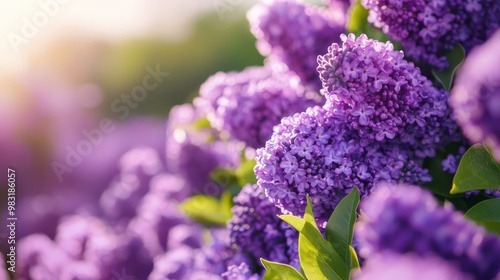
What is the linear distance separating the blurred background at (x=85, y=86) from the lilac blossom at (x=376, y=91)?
913 mm

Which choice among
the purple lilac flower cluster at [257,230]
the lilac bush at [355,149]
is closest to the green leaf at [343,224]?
the lilac bush at [355,149]

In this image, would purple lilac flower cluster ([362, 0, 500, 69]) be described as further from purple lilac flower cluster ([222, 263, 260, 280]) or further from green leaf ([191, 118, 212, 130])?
green leaf ([191, 118, 212, 130])

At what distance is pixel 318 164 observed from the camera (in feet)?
3.03

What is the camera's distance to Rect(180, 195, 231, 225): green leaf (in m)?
1.59

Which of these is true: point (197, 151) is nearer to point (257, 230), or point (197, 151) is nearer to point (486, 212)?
point (257, 230)

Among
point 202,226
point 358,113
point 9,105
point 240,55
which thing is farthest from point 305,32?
point 240,55

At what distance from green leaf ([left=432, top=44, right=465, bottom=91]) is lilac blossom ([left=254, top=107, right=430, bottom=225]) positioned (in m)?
0.21

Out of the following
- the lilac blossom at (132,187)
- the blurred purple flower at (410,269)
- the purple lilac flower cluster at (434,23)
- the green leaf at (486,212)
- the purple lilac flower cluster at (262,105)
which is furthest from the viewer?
the lilac blossom at (132,187)

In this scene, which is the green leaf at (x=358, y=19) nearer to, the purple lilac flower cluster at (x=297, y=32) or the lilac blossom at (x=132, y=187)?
the purple lilac flower cluster at (x=297, y=32)

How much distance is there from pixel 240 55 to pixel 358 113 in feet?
8.88

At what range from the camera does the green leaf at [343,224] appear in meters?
0.88
